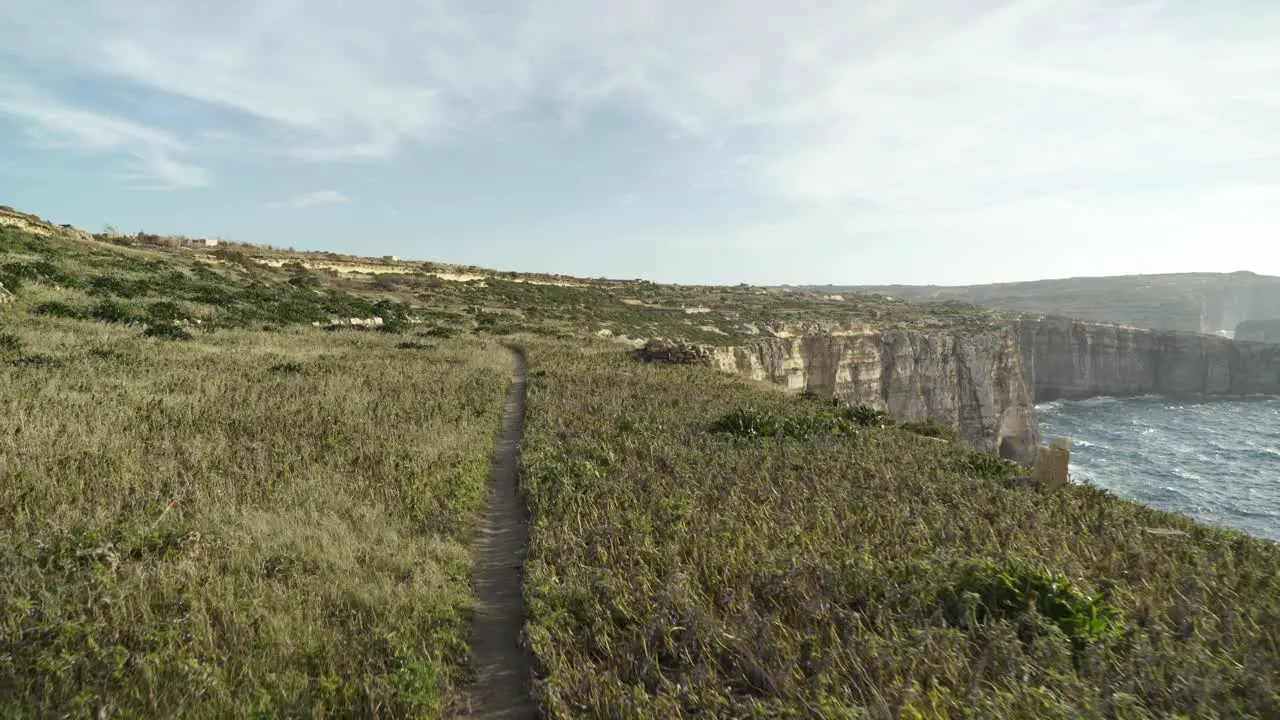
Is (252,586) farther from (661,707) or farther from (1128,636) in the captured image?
(1128,636)

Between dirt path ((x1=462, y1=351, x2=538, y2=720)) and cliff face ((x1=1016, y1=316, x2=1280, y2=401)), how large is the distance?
97.9 meters

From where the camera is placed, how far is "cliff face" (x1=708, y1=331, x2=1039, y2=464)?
43.3 metres

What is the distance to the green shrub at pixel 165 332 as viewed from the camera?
1747cm

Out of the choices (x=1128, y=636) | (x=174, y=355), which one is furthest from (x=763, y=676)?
(x=174, y=355)

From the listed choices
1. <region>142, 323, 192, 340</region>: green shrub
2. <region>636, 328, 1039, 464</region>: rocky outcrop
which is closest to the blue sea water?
<region>636, 328, 1039, 464</region>: rocky outcrop

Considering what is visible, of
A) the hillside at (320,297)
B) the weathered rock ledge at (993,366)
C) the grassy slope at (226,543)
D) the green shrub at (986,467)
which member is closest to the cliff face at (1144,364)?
the weathered rock ledge at (993,366)

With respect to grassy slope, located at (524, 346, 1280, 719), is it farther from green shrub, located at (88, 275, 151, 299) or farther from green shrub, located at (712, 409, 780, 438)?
→ green shrub, located at (88, 275, 151, 299)

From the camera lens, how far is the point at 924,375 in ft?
167

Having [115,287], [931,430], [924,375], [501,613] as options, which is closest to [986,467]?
[931,430]

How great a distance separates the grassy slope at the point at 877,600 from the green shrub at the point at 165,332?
16.2 metres

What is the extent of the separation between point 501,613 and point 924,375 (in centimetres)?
5256

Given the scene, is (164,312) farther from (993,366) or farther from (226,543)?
(993,366)

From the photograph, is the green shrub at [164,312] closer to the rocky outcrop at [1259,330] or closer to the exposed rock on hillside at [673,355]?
the exposed rock on hillside at [673,355]

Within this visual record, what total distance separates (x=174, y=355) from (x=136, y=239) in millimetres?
47452
